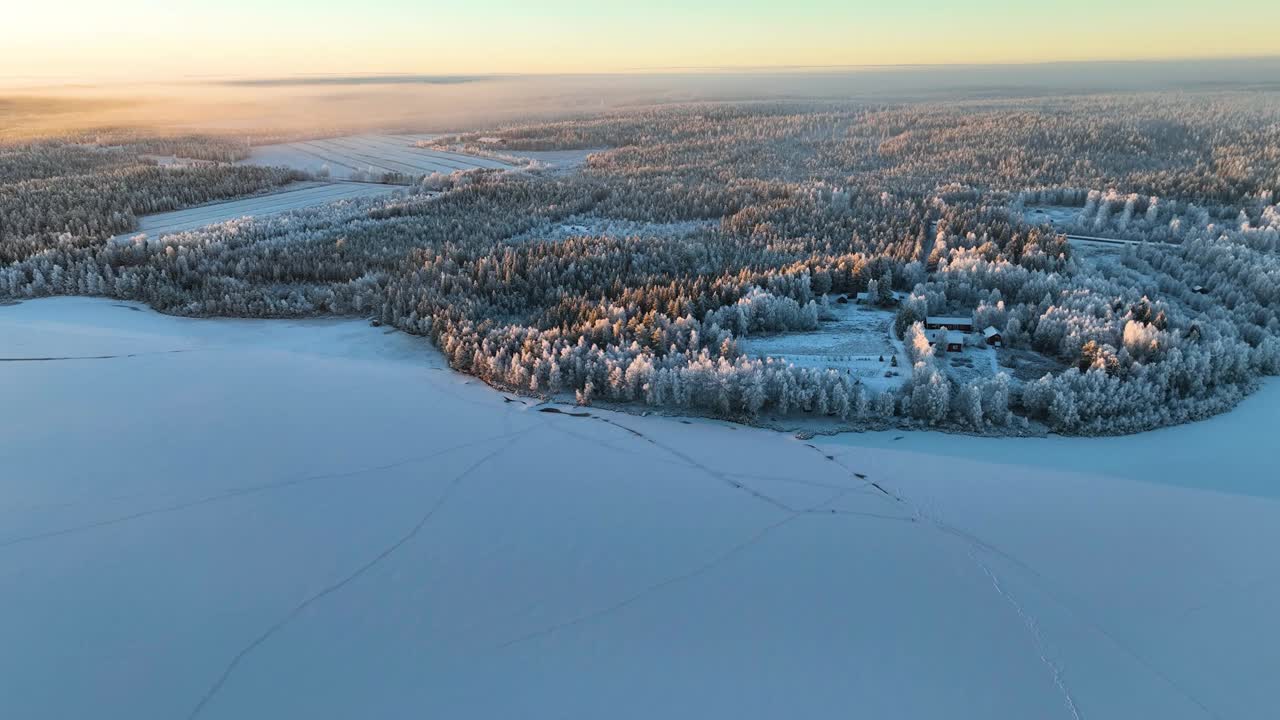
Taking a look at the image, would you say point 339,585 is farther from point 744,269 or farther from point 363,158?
point 363,158

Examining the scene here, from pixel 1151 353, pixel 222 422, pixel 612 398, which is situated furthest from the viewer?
pixel 1151 353

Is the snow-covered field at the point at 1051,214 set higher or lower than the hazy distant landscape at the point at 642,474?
higher

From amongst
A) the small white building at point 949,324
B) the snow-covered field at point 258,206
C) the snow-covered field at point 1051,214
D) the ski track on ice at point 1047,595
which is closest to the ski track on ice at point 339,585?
the ski track on ice at point 1047,595

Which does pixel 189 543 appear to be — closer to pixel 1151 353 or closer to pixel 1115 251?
pixel 1151 353

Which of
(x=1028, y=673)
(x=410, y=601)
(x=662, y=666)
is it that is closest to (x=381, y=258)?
(x=410, y=601)

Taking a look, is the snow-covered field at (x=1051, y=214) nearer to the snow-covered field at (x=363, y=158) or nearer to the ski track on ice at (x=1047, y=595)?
the ski track on ice at (x=1047, y=595)

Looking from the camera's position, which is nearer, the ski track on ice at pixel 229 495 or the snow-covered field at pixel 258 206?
the ski track on ice at pixel 229 495

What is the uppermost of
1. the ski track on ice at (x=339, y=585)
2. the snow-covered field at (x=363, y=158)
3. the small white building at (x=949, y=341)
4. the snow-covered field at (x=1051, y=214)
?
the snow-covered field at (x=363, y=158)
